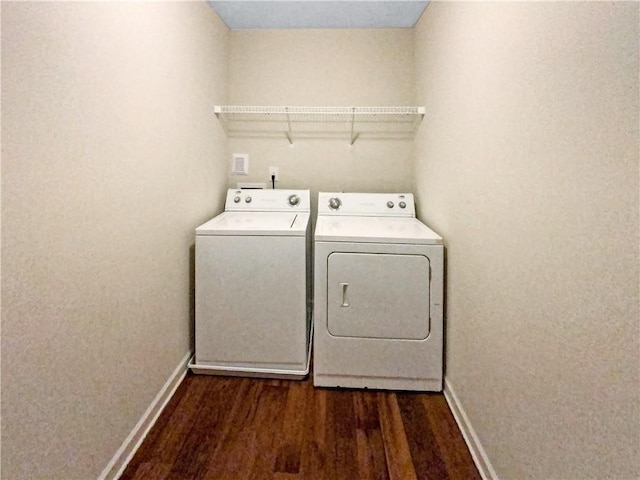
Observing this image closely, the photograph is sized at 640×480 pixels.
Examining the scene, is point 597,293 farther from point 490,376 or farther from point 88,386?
point 88,386

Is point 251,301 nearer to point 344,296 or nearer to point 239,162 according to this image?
point 344,296

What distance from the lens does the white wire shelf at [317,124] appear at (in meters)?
2.40

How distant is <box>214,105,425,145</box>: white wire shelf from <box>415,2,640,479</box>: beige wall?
95 centimetres

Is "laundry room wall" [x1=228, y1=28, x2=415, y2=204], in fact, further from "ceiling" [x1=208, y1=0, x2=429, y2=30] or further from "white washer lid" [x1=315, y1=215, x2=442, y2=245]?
"white washer lid" [x1=315, y1=215, x2=442, y2=245]

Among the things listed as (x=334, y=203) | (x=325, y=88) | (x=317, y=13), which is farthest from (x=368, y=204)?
(x=317, y=13)

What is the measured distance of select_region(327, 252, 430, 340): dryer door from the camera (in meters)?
1.62

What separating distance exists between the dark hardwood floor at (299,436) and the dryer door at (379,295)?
347 mm

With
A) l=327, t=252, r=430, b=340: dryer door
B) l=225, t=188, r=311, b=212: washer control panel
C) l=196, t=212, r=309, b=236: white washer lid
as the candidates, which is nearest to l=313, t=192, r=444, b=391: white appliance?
l=327, t=252, r=430, b=340: dryer door

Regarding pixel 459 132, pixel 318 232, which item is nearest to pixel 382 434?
pixel 318 232

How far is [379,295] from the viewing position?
1634 millimetres

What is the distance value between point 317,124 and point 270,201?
0.70 metres

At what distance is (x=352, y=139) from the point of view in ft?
8.02

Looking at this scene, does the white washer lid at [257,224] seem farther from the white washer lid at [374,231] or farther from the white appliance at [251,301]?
the white washer lid at [374,231]

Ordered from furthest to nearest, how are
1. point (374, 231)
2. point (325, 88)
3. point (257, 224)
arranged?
→ point (325, 88) → point (257, 224) → point (374, 231)
